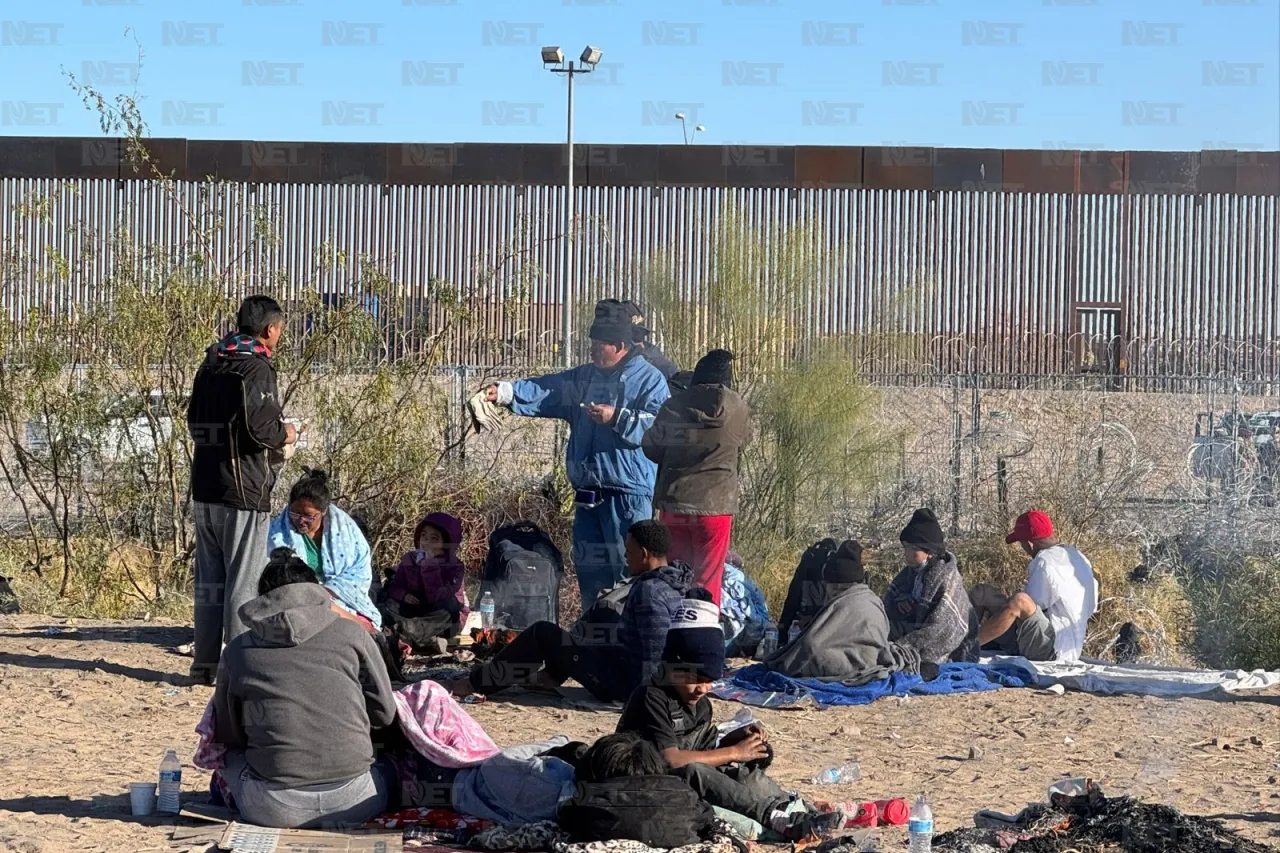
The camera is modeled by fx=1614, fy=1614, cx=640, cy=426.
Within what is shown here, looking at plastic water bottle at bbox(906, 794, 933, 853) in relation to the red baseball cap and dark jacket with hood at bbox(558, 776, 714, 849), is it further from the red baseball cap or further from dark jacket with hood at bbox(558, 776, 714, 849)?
the red baseball cap

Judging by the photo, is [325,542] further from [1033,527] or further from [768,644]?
[1033,527]

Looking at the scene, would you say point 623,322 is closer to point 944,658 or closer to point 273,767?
point 944,658

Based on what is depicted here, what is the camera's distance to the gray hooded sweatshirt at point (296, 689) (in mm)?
5445

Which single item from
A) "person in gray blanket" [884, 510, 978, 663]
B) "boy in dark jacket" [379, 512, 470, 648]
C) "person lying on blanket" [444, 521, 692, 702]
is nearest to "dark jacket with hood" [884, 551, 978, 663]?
"person in gray blanket" [884, 510, 978, 663]

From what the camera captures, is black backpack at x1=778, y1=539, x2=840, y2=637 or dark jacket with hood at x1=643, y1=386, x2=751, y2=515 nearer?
dark jacket with hood at x1=643, y1=386, x2=751, y2=515

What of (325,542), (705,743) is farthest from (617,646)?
(705,743)

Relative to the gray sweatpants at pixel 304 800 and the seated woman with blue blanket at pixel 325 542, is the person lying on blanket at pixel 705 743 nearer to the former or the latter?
the gray sweatpants at pixel 304 800

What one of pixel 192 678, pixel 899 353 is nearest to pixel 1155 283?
pixel 899 353

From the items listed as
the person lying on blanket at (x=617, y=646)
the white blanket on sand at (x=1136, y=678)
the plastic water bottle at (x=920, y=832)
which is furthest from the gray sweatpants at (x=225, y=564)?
the white blanket on sand at (x=1136, y=678)

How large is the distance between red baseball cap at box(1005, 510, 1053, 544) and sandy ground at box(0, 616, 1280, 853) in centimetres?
128

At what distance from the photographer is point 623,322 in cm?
888

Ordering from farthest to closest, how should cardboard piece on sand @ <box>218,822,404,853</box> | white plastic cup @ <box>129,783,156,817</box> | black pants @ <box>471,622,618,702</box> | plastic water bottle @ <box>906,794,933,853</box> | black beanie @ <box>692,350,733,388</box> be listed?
black beanie @ <box>692,350,733,388</box> < black pants @ <box>471,622,618,702</box> < white plastic cup @ <box>129,783,156,817</box> < cardboard piece on sand @ <box>218,822,404,853</box> < plastic water bottle @ <box>906,794,933,853</box>

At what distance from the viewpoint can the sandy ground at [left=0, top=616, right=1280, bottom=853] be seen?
6.05 metres

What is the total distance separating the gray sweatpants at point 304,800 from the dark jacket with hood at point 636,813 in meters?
0.73
